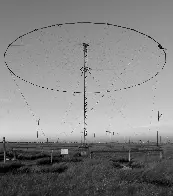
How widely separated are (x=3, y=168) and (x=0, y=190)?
13.0 meters

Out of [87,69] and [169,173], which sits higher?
[87,69]

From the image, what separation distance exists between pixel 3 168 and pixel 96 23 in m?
15.7

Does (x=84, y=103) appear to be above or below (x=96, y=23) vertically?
below

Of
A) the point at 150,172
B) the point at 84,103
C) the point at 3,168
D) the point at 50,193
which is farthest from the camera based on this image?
the point at 84,103

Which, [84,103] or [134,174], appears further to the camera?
[84,103]

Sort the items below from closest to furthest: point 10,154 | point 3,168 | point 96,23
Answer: point 96,23, point 3,168, point 10,154

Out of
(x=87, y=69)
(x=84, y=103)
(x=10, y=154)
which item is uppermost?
(x=87, y=69)

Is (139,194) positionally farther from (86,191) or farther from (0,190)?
(0,190)

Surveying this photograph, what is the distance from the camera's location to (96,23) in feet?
54.7

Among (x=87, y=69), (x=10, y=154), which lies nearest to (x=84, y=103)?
(x=87, y=69)

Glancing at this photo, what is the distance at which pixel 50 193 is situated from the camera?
41.3 ft

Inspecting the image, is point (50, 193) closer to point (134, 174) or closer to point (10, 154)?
point (134, 174)

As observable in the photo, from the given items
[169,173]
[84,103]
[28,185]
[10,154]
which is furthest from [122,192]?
[10,154]

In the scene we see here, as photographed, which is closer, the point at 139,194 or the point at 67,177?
the point at 139,194
